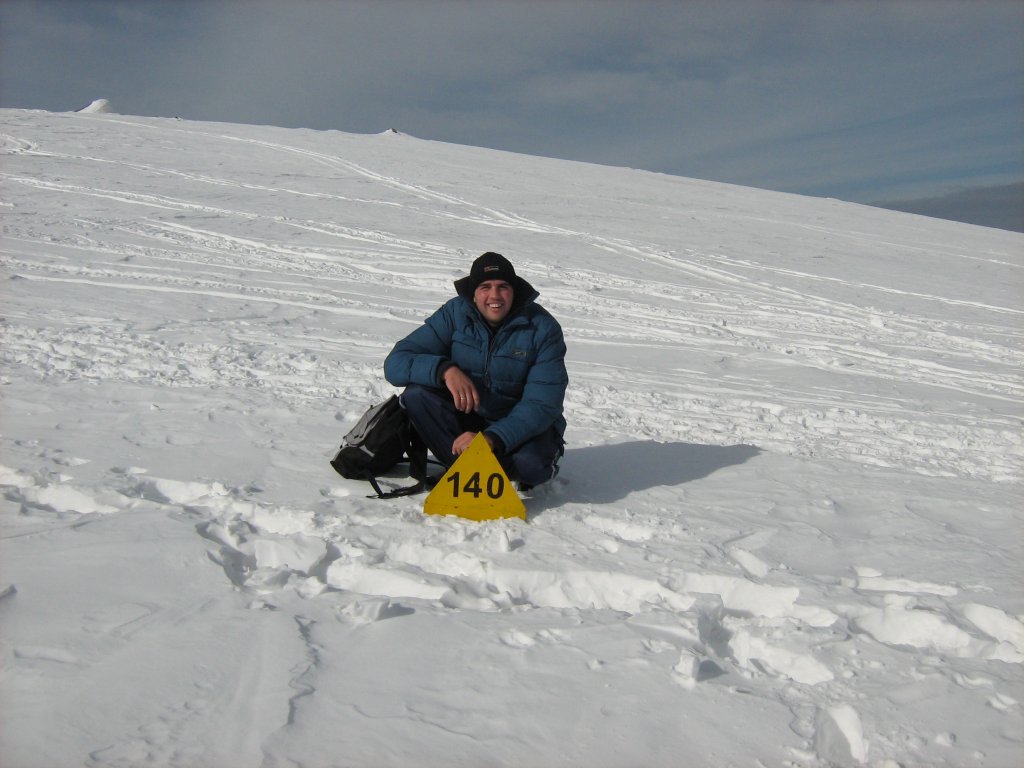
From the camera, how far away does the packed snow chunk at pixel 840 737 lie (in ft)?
6.99

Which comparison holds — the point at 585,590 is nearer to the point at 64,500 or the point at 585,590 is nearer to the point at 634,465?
the point at 634,465

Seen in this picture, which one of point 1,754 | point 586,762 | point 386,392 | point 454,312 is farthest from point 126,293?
point 586,762

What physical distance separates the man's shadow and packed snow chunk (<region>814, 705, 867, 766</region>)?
71.8 inches

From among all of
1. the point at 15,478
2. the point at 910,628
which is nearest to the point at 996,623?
the point at 910,628

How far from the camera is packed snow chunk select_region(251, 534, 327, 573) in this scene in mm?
3133

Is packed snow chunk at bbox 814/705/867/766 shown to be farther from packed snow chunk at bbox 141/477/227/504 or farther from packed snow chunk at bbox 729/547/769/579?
packed snow chunk at bbox 141/477/227/504

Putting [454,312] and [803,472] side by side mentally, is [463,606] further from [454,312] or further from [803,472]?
[803,472]

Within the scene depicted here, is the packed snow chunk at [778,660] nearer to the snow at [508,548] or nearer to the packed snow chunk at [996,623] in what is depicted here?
the snow at [508,548]

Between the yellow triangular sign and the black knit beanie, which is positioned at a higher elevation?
the black knit beanie

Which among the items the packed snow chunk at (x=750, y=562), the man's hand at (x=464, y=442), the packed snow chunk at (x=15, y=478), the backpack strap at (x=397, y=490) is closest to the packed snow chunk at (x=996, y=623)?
the packed snow chunk at (x=750, y=562)

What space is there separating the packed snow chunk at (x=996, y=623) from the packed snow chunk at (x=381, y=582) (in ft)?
6.12

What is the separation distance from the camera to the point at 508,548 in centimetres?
336

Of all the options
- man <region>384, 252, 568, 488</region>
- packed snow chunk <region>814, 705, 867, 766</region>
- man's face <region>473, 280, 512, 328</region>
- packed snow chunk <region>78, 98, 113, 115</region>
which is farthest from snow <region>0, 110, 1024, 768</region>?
packed snow chunk <region>78, 98, 113, 115</region>

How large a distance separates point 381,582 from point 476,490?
73 centimetres
